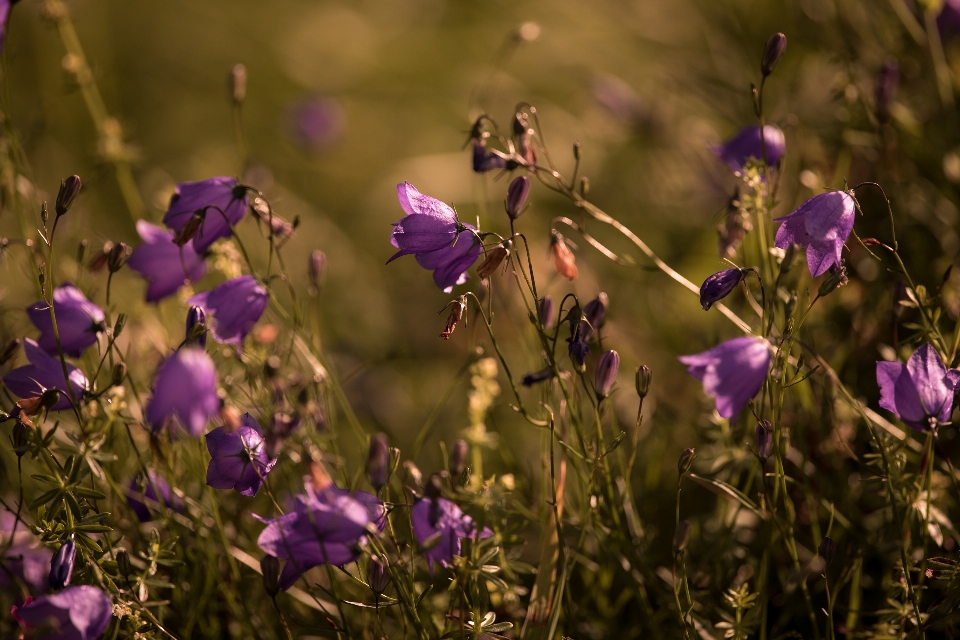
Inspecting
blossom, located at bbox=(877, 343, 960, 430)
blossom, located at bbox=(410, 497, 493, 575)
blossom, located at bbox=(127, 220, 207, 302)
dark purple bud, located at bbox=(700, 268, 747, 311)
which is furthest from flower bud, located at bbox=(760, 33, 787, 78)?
blossom, located at bbox=(127, 220, 207, 302)

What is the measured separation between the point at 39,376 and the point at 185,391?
0.60 meters

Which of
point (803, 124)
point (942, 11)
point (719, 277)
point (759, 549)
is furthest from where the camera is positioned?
point (803, 124)

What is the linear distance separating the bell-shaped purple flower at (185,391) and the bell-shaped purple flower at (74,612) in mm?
304

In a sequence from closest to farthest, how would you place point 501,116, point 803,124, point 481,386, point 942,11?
point 481,386 → point 942,11 → point 803,124 → point 501,116

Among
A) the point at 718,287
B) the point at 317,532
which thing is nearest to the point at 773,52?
the point at 718,287

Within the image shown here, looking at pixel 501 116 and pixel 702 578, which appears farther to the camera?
pixel 501 116

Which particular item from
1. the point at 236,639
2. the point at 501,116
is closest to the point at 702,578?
the point at 236,639

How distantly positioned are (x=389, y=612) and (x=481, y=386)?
0.49m

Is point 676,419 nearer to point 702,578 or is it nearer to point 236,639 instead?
point 702,578

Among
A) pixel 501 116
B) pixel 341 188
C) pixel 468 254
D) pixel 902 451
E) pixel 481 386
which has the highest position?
pixel 468 254

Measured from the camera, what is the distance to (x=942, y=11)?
8.04 ft

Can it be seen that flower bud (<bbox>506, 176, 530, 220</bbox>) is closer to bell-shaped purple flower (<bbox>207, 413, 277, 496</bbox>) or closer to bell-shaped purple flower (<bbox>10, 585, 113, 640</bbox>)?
bell-shaped purple flower (<bbox>207, 413, 277, 496</bbox>)

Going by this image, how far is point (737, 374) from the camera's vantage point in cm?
132

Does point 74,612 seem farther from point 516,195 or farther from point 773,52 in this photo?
point 773,52
